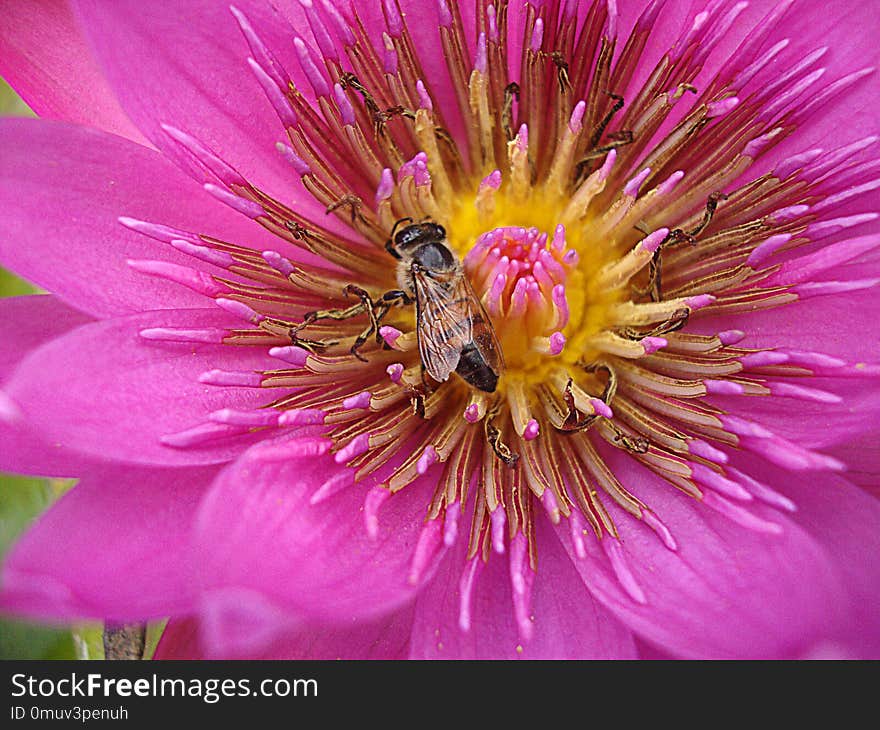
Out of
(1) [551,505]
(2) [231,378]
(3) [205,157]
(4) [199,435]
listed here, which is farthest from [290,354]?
(1) [551,505]

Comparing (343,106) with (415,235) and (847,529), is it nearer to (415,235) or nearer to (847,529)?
(415,235)

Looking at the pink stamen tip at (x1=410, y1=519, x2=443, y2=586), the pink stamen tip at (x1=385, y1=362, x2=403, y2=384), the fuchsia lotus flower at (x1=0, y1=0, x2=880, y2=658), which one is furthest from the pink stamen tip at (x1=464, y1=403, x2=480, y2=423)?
the pink stamen tip at (x1=410, y1=519, x2=443, y2=586)

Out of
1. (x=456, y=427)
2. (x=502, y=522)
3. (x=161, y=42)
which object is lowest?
(x=502, y=522)

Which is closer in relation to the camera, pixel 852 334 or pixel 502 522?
pixel 502 522

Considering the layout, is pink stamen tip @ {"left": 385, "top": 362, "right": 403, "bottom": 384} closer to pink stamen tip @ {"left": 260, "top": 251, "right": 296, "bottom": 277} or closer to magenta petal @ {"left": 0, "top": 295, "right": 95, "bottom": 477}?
pink stamen tip @ {"left": 260, "top": 251, "right": 296, "bottom": 277}

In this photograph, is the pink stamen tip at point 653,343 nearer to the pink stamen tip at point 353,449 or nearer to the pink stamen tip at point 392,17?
the pink stamen tip at point 353,449
